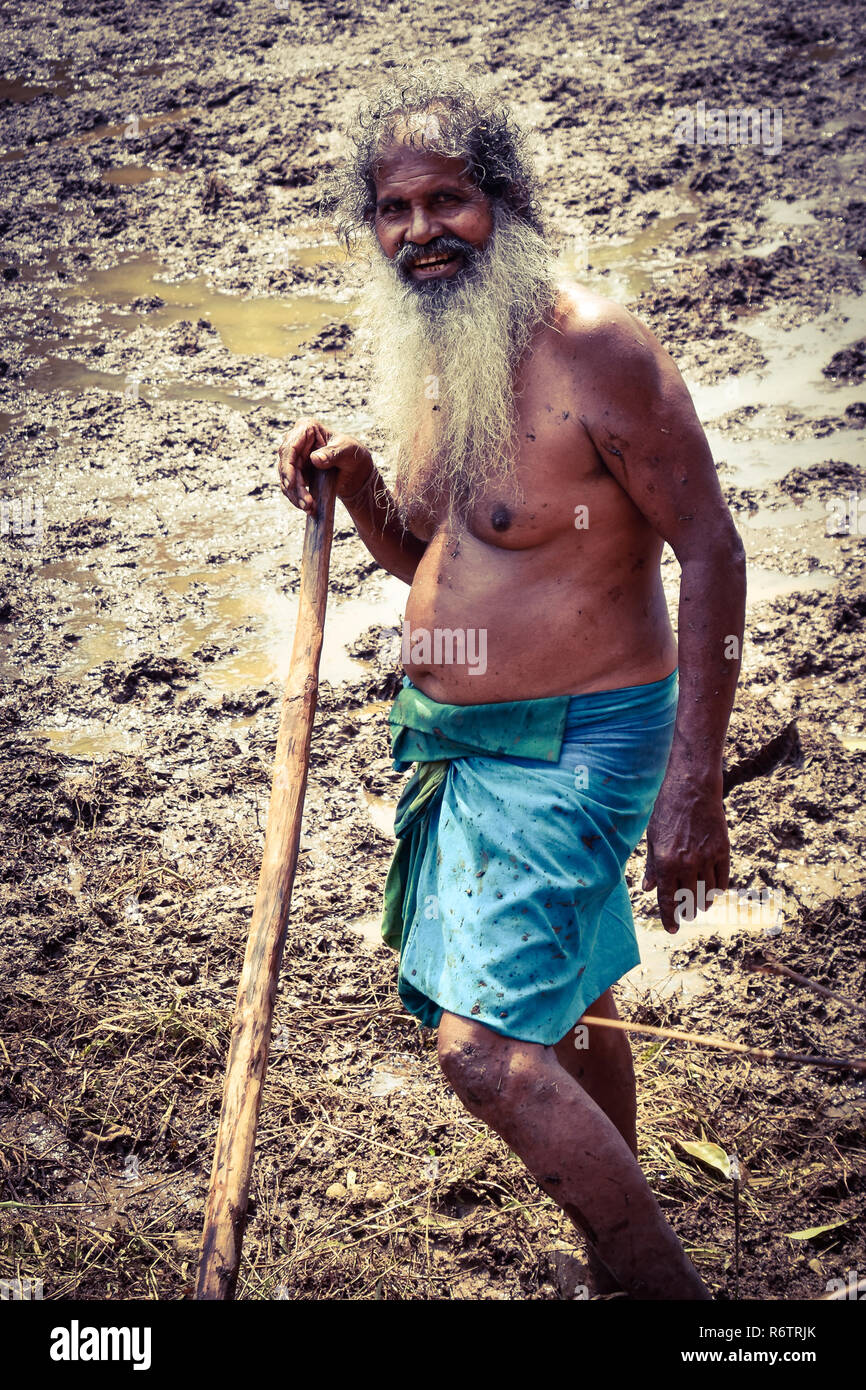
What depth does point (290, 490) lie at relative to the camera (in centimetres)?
273

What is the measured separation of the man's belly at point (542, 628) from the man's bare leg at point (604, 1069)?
2.13 ft

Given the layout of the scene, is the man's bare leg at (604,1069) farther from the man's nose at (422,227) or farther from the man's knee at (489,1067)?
the man's nose at (422,227)

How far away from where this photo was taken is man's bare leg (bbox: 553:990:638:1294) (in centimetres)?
232

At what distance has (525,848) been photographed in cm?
210

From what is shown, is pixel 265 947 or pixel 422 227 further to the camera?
pixel 422 227

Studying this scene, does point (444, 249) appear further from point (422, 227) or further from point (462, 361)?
point (462, 361)

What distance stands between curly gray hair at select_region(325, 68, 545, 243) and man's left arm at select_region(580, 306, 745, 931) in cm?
53

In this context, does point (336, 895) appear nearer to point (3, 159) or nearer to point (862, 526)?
point (862, 526)

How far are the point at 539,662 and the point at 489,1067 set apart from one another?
77 centimetres

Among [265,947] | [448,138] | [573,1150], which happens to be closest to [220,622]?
[448,138]

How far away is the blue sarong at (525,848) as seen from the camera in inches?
79.7

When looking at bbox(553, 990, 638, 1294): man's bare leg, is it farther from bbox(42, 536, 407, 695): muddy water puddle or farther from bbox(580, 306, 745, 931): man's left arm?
bbox(42, 536, 407, 695): muddy water puddle

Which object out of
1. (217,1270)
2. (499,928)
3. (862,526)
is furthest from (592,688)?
(862,526)

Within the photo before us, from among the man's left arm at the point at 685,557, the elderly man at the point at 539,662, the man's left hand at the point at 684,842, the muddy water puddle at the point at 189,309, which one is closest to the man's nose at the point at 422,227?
the elderly man at the point at 539,662
